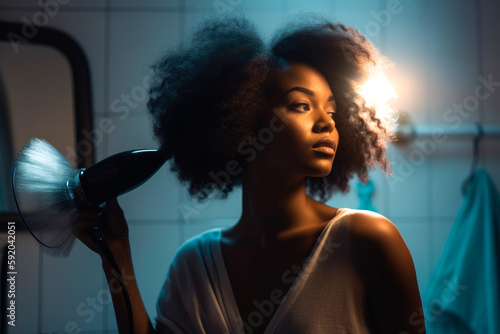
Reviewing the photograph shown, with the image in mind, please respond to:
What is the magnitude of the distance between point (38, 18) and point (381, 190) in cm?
82

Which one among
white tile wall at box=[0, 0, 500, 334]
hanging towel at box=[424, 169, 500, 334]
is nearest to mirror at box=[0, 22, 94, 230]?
white tile wall at box=[0, 0, 500, 334]

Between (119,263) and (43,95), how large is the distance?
18.3 inches

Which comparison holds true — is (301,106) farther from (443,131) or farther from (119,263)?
(443,131)

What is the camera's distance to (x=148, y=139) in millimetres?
890

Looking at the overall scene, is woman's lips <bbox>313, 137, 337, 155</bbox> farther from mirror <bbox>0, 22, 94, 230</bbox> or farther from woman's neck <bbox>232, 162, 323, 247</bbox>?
mirror <bbox>0, 22, 94, 230</bbox>

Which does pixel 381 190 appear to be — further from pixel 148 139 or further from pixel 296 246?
pixel 148 139

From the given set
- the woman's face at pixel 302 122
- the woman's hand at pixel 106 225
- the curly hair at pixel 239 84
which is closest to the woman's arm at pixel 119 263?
the woman's hand at pixel 106 225

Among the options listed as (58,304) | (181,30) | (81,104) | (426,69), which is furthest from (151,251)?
(426,69)

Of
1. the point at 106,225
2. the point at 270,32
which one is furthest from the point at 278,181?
the point at 270,32

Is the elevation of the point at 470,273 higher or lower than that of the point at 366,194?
lower

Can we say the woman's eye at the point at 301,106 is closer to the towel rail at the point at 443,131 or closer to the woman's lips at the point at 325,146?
the woman's lips at the point at 325,146

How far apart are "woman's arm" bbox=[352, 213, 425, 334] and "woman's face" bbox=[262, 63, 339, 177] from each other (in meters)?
0.10

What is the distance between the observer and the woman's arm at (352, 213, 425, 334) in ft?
1.64

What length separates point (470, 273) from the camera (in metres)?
0.83
